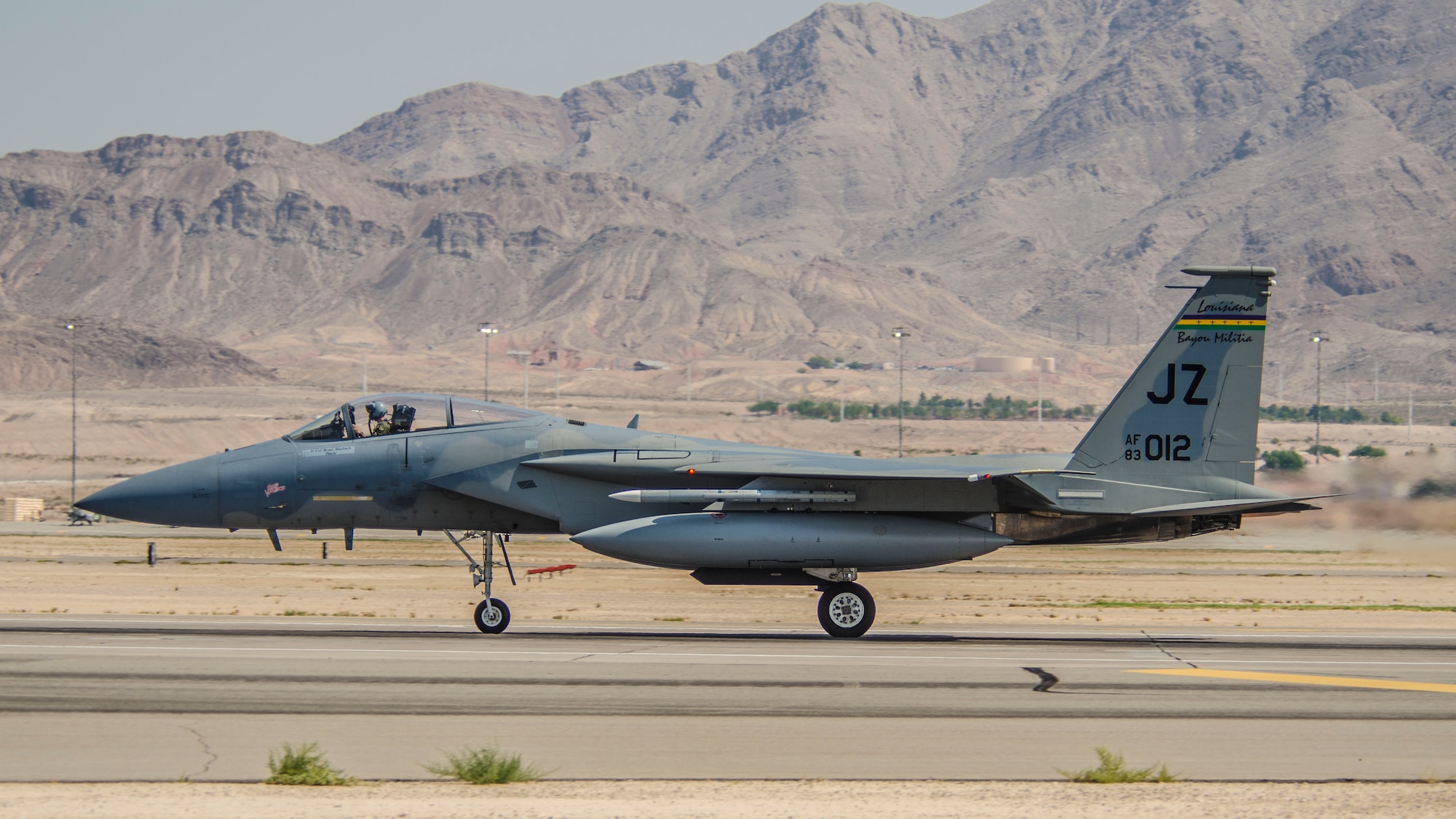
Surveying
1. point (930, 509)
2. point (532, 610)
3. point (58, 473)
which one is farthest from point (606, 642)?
point (58, 473)

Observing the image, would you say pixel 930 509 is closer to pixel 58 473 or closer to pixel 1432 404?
pixel 58 473

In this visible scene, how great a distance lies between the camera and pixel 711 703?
14055 mm

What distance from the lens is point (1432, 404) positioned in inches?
6742

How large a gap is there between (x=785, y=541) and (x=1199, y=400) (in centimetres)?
682

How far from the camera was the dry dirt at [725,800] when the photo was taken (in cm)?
976

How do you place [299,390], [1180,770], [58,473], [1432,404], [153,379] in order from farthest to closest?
[1432,404]
[153,379]
[299,390]
[58,473]
[1180,770]

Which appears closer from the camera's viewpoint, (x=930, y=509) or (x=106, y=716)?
(x=106, y=716)

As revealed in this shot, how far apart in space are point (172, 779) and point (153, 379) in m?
156

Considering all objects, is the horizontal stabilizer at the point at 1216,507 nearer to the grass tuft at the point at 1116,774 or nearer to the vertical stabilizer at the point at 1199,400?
the vertical stabilizer at the point at 1199,400

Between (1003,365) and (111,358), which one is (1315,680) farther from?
(1003,365)

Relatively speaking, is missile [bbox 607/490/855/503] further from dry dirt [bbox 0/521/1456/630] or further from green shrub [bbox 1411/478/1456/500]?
green shrub [bbox 1411/478/1456/500]

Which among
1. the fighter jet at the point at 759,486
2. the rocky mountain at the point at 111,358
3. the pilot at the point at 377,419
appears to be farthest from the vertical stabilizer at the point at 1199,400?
the rocky mountain at the point at 111,358

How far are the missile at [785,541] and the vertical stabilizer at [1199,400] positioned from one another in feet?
8.85

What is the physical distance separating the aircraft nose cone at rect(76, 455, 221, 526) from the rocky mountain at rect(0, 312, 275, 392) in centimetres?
13812
